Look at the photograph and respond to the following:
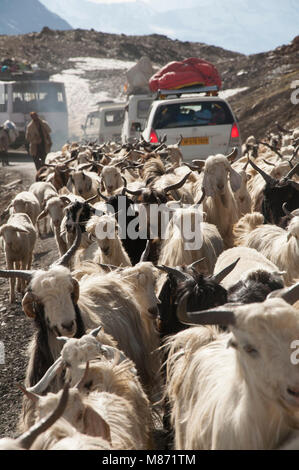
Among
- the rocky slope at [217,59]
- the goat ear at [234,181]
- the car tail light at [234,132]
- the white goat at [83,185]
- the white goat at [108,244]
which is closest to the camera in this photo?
the white goat at [108,244]

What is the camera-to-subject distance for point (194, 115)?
39.4 feet

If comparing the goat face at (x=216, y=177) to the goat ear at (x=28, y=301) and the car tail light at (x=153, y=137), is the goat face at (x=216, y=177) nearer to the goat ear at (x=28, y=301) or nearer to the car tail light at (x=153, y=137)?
the goat ear at (x=28, y=301)

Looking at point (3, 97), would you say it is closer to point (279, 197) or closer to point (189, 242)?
point (279, 197)

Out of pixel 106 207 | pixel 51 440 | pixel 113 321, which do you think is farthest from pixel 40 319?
pixel 106 207

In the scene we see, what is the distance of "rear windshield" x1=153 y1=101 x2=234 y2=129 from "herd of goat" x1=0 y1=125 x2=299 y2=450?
2802 millimetres

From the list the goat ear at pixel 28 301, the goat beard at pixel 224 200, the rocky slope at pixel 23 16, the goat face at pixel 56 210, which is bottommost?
the goat face at pixel 56 210

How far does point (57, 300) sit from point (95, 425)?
56.1 inches

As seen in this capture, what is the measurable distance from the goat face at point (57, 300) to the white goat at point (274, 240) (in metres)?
1.91

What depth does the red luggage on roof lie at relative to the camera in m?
15.9

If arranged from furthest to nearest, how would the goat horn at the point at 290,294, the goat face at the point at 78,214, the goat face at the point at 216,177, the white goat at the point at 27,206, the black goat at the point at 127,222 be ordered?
the white goat at the point at 27,206
the goat face at the point at 78,214
the goat face at the point at 216,177
the black goat at the point at 127,222
the goat horn at the point at 290,294

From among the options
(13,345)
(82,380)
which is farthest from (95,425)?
(13,345)

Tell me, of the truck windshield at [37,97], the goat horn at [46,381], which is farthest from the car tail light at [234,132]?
the truck windshield at [37,97]

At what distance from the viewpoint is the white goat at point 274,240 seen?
5844mm
